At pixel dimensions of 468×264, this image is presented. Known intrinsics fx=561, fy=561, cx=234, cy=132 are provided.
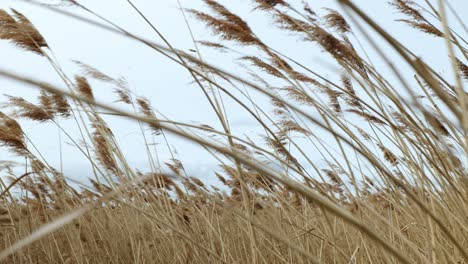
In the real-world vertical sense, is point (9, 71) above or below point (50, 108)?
below

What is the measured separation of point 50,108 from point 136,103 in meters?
0.54

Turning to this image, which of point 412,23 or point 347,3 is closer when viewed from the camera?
point 347,3

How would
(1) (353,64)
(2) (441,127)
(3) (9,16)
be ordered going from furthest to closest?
(3) (9,16), (2) (441,127), (1) (353,64)

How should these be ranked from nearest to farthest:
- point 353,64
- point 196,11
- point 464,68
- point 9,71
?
1. point 9,71
2. point 353,64
3. point 196,11
4. point 464,68

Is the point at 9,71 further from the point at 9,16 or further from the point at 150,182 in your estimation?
the point at 150,182

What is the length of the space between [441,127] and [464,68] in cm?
39

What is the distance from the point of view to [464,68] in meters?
2.76

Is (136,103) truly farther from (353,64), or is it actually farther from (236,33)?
(353,64)

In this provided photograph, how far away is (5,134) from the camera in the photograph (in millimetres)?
3023

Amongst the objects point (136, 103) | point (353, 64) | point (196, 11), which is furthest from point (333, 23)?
point (136, 103)

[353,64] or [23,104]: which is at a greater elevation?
[23,104]

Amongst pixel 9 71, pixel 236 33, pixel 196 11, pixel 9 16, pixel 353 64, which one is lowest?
pixel 9 71

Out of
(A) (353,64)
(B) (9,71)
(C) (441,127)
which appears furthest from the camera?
(C) (441,127)

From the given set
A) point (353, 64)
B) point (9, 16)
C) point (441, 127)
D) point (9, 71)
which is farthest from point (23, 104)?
point (9, 71)
